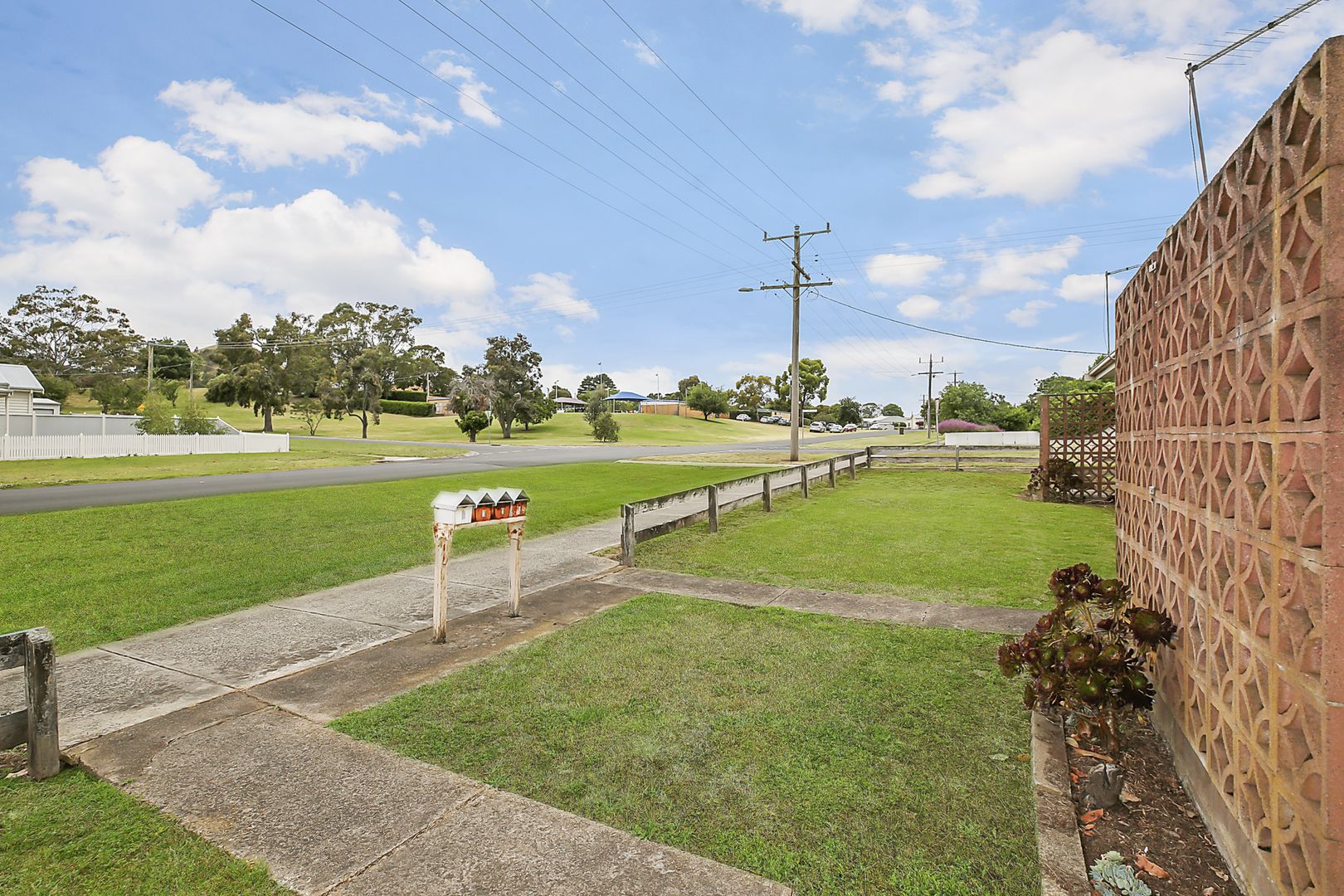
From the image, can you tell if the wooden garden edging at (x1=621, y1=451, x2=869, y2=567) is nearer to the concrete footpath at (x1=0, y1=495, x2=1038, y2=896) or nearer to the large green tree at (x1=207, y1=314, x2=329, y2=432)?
the concrete footpath at (x1=0, y1=495, x2=1038, y2=896)

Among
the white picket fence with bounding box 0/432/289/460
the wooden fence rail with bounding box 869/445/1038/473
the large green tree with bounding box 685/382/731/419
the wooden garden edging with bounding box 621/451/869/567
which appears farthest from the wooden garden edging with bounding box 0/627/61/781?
the large green tree with bounding box 685/382/731/419

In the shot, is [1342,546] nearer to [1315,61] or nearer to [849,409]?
[1315,61]

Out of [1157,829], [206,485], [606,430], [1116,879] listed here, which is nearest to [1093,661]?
[1157,829]

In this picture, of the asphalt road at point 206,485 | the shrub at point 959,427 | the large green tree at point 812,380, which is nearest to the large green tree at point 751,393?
the large green tree at point 812,380

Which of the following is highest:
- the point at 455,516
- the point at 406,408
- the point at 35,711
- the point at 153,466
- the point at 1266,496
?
the point at 406,408

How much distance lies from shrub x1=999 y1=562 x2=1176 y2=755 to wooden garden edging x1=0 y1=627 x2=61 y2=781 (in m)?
4.59

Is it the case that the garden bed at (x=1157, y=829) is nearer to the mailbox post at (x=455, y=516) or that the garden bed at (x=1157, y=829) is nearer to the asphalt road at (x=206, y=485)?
the mailbox post at (x=455, y=516)

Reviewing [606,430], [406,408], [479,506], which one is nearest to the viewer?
[479,506]

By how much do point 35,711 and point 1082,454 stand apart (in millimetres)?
16293

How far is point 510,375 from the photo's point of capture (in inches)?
2440

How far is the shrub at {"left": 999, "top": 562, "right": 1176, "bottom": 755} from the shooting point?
10.5 feet

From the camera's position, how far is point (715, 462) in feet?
87.5

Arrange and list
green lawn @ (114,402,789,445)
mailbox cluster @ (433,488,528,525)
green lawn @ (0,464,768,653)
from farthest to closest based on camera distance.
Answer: green lawn @ (114,402,789,445)
green lawn @ (0,464,768,653)
mailbox cluster @ (433,488,528,525)

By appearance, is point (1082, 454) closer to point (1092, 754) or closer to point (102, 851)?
point (1092, 754)
